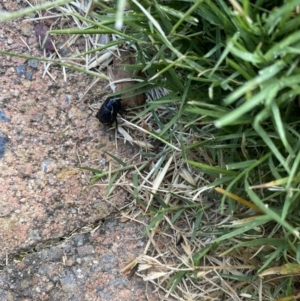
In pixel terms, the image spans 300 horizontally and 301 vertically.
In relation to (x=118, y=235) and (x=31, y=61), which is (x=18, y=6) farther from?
(x=118, y=235)

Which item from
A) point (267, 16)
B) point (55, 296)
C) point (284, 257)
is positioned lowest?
point (55, 296)

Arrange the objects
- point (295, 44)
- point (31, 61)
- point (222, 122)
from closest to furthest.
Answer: point (222, 122) → point (295, 44) → point (31, 61)

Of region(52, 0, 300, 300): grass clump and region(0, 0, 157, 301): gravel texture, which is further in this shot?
region(0, 0, 157, 301): gravel texture

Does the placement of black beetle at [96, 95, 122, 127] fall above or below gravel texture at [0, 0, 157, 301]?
above

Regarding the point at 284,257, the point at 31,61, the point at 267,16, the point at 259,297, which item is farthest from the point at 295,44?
the point at 31,61

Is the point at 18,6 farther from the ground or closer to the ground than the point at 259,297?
farther from the ground
